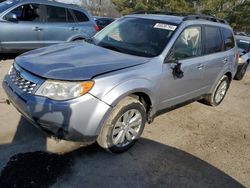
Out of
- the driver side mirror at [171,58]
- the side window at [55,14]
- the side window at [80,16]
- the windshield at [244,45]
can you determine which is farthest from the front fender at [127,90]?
the windshield at [244,45]

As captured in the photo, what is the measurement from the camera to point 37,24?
24.9 feet

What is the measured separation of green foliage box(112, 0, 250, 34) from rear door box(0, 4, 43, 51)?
60.6 feet

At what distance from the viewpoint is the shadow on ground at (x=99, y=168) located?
2.97 metres

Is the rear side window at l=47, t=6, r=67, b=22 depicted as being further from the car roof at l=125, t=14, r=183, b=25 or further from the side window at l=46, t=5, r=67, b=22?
the car roof at l=125, t=14, r=183, b=25

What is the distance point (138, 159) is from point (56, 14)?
5.89 meters

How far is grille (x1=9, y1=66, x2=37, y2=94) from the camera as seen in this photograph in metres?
3.05

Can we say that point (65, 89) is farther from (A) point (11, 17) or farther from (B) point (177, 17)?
(A) point (11, 17)

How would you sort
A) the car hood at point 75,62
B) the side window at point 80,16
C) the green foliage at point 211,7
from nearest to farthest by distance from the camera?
the car hood at point 75,62
the side window at point 80,16
the green foliage at point 211,7

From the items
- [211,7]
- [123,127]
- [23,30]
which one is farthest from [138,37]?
[211,7]

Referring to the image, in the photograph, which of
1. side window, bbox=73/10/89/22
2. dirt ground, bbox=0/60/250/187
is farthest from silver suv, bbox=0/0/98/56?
dirt ground, bbox=0/60/250/187

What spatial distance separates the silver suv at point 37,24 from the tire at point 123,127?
5.04 m

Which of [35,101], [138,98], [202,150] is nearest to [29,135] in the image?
[35,101]

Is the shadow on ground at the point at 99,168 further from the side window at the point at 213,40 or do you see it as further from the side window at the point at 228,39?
the side window at the point at 228,39

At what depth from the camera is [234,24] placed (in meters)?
26.5
